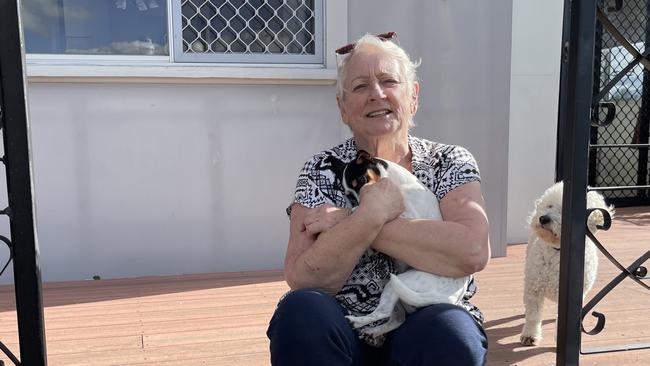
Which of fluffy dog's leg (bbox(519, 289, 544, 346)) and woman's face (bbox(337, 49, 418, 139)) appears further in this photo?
fluffy dog's leg (bbox(519, 289, 544, 346))

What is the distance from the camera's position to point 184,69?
139 inches

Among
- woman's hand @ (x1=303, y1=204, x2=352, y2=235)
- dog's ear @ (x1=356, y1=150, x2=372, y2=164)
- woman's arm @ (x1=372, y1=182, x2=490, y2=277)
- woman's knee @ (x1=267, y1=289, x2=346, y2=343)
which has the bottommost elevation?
woman's knee @ (x1=267, y1=289, x2=346, y2=343)

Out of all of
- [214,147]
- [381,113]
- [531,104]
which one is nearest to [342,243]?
[381,113]

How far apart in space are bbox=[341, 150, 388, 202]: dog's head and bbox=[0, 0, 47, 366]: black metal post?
2.95 ft

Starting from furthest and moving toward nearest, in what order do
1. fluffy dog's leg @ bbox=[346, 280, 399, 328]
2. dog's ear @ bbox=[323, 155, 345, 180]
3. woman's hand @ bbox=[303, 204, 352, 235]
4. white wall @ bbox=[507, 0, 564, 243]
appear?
white wall @ bbox=[507, 0, 564, 243] < dog's ear @ bbox=[323, 155, 345, 180] < woman's hand @ bbox=[303, 204, 352, 235] < fluffy dog's leg @ bbox=[346, 280, 399, 328]

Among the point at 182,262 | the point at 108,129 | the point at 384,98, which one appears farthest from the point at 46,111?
the point at 384,98

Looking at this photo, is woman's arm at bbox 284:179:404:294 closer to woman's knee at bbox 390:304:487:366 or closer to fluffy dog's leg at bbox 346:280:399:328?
fluffy dog's leg at bbox 346:280:399:328

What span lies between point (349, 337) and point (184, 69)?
2.60 metres

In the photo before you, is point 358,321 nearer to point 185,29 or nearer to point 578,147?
point 578,147

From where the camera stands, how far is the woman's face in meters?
1.72

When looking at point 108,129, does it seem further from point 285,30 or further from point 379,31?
point 379,31

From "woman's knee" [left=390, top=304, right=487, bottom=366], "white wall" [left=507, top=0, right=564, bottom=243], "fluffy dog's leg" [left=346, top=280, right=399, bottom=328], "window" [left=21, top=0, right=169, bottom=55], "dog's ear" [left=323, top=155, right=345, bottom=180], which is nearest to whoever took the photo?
"woman's knee" [left=390, top=304, right=487, bottom=366]

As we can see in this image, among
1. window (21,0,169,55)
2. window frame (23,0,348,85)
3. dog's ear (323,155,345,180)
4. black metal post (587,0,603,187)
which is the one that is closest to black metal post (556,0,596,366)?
dog's ear (323,155,345,180)

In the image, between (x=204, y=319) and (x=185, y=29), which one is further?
(x=185, y=29)
